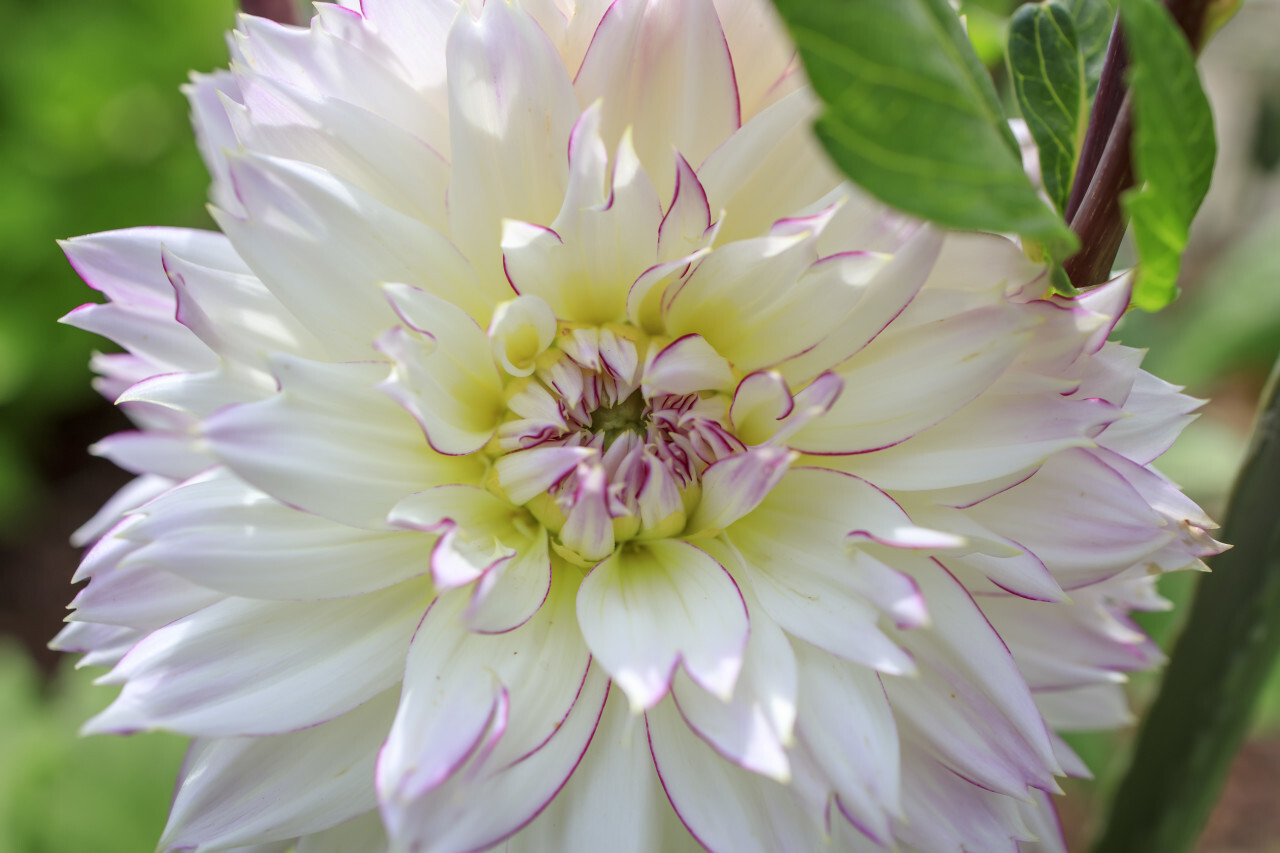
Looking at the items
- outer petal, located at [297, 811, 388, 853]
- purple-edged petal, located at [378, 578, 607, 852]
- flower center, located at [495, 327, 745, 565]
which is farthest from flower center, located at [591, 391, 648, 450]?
outer petal, located at [297, 811, 388, 853]

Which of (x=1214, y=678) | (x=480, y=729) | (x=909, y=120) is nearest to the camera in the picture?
(x=909, y=120)

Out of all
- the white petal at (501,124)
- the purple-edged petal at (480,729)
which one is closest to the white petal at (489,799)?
the purple-edged petal at (480,729)

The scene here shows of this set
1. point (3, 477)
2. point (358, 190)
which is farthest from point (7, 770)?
point (3, 477)

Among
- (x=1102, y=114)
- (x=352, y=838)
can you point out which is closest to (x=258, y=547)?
(x=352, y=838)

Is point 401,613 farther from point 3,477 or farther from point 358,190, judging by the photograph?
point 3,477

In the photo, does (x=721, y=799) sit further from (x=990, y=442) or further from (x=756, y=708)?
(x=990, y=442)

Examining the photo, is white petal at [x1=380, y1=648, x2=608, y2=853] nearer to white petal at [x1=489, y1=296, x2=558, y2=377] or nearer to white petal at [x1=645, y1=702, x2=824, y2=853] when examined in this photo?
white petal at [x1=645, y1=702, x2=824, y2=853]
